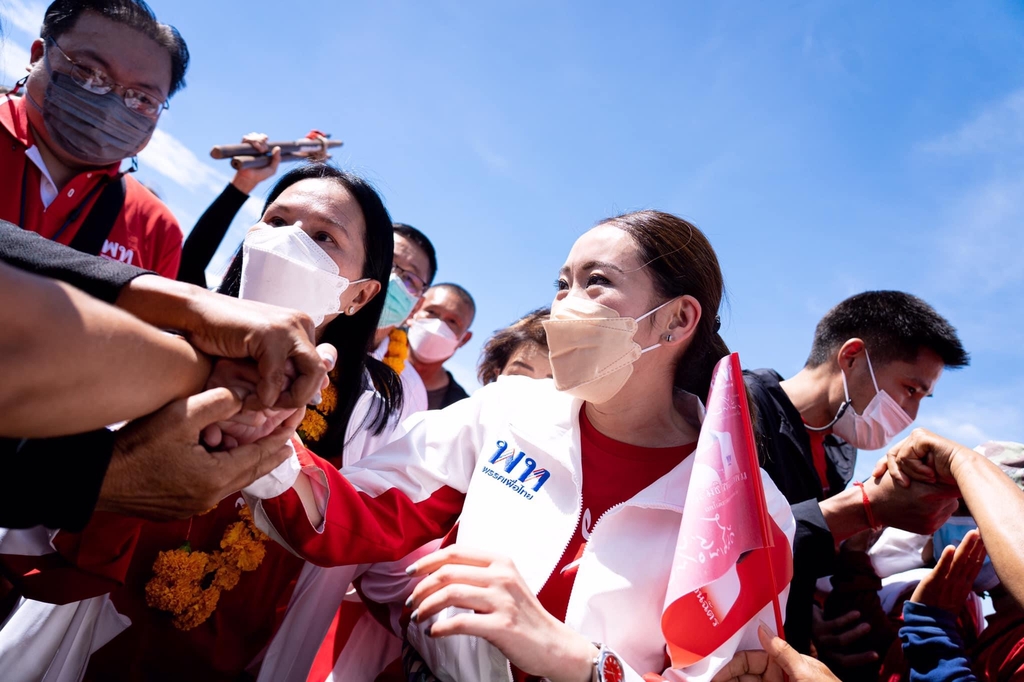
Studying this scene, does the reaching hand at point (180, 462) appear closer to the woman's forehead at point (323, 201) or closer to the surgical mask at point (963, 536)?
the woman's forehead at point (323, 201)

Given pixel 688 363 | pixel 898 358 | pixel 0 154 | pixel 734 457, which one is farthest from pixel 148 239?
pixel 898 358

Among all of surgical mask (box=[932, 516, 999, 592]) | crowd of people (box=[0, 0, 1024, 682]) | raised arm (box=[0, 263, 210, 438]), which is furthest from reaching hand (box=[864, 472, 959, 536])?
raised arm (box=[0, 263, 210, 438])

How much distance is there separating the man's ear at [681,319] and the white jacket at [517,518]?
464 millimetres

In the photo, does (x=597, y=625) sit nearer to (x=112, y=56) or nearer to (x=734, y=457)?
(x=734, y=457)

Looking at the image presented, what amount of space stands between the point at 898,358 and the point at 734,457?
275 centimetres

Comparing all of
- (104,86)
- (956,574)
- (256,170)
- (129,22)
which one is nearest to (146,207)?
(104,86)

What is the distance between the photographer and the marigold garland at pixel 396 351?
4539 mm

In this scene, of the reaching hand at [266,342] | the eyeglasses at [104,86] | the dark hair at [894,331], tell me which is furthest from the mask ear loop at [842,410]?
the eyeglasses at [104,86]

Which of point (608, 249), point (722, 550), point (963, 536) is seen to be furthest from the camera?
point (963, 536)

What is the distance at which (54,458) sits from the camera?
1343 mm

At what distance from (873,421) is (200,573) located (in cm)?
371

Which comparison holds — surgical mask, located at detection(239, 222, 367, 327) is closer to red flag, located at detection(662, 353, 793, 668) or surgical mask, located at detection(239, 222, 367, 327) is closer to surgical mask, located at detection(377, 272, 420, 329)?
red flag, located at detection(662, 353, 793, 668)

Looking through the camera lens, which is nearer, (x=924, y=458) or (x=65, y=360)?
(x=65, y=360)

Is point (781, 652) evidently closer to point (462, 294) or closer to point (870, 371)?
point (870, 371)
